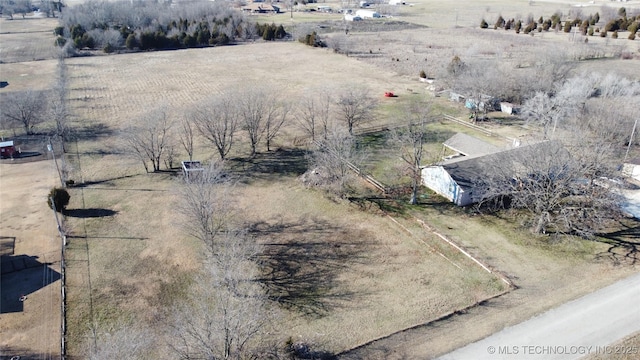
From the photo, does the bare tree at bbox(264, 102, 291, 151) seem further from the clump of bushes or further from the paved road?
the clump of bushes

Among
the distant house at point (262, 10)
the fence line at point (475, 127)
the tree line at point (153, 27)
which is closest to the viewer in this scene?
the fence line at point (475, 127)

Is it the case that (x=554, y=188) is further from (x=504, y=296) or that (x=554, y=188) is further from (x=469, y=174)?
(x=504, y=296)

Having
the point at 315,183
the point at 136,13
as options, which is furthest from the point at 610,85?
the point at 136,13

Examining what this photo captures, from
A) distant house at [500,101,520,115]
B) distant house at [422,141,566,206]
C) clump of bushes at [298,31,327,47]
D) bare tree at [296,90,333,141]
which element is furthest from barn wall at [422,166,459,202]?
clump of bushes at [298,31,327,47]

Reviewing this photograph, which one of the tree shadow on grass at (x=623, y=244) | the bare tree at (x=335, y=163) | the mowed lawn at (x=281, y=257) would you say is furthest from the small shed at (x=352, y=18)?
the tree shadow on grass at (x=623, y=244)

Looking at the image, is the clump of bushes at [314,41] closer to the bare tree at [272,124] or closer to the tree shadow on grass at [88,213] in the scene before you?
the bare tree at [272,124]

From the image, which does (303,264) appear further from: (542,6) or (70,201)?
(542,6)

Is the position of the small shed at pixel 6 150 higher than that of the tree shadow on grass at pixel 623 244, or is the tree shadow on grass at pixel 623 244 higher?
the small shed at pixel 6 150
